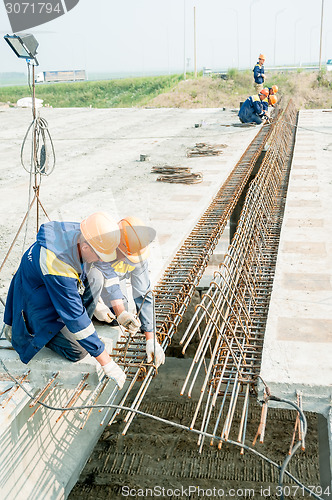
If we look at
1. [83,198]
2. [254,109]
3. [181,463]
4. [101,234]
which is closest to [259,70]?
[254,109]

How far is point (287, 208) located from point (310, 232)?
1.20 m

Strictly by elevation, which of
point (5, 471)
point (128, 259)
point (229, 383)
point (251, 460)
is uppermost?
point (128, 259)

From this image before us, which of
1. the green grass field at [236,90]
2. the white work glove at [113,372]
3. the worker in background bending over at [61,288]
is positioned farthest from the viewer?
the green grass field at [236,90]

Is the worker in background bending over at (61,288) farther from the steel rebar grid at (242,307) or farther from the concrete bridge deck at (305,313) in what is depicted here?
the concrete bridge deck at (305,313)

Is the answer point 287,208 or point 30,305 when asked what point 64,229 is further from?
point 287,208

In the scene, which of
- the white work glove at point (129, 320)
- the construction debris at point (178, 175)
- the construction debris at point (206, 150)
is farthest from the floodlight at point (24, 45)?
the construction debris at point (206, 150)

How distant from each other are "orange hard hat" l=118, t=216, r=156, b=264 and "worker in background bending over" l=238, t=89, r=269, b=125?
13.7 metres

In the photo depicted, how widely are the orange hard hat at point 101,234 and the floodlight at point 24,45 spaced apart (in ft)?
6.82

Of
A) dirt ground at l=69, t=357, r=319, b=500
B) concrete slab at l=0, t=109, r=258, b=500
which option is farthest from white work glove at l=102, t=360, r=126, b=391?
dirt ground at l=69, t=357, r=319, b=500

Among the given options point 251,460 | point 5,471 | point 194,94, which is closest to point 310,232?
point 251,460

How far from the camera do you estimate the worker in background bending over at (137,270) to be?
151 inches

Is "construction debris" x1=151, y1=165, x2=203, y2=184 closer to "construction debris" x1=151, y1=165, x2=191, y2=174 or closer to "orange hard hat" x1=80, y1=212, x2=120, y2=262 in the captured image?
"construction debris" x1=151, y1=165, x2=191, y2=174

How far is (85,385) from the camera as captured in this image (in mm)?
4148

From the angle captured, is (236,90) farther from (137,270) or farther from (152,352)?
(152,352)
